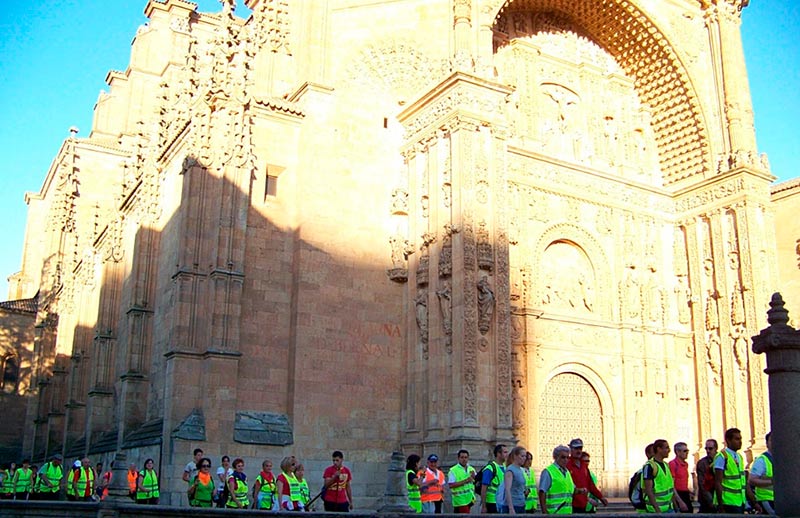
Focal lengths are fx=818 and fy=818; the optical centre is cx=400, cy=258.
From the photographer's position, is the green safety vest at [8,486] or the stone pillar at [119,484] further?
the green safety vest at [8,486]

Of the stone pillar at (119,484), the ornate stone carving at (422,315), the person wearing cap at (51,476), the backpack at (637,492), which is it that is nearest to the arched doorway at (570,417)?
the ornate stone carving at (422,315)

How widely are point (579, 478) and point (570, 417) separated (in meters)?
9.91

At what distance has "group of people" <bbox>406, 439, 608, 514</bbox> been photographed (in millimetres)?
8422

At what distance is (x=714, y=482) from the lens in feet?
29.5

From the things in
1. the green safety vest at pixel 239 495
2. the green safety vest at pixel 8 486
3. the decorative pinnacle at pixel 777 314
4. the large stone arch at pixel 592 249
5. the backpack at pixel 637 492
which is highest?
the large stone arch at pixel 592 249

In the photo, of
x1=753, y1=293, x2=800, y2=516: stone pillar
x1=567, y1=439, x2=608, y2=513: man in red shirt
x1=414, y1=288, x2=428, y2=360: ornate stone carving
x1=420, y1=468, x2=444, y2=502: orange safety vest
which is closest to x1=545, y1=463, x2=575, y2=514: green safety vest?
x1=567, y1=439, x2=608, y2=513: man in red shirt

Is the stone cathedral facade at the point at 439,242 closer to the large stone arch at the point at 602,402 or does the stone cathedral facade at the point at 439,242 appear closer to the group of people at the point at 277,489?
the large stone arch at the point at 602,402

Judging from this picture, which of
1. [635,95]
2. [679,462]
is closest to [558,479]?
[679,462]

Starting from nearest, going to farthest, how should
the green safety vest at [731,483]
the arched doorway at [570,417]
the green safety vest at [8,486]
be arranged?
the green safety vest at [731,483] → the arched doorway at [570,417] → the green safety vest at [8,486]

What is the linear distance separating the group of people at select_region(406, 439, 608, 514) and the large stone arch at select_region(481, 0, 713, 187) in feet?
45.8

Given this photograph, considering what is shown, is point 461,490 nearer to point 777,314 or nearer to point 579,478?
point 579,478

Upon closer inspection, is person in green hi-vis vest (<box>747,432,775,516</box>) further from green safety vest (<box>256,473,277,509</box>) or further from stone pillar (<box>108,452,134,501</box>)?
stone pillar (<box>108,452,134,501</box>)

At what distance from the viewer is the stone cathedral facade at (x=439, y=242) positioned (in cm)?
1535

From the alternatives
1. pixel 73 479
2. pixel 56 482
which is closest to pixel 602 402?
pixel 73 479
